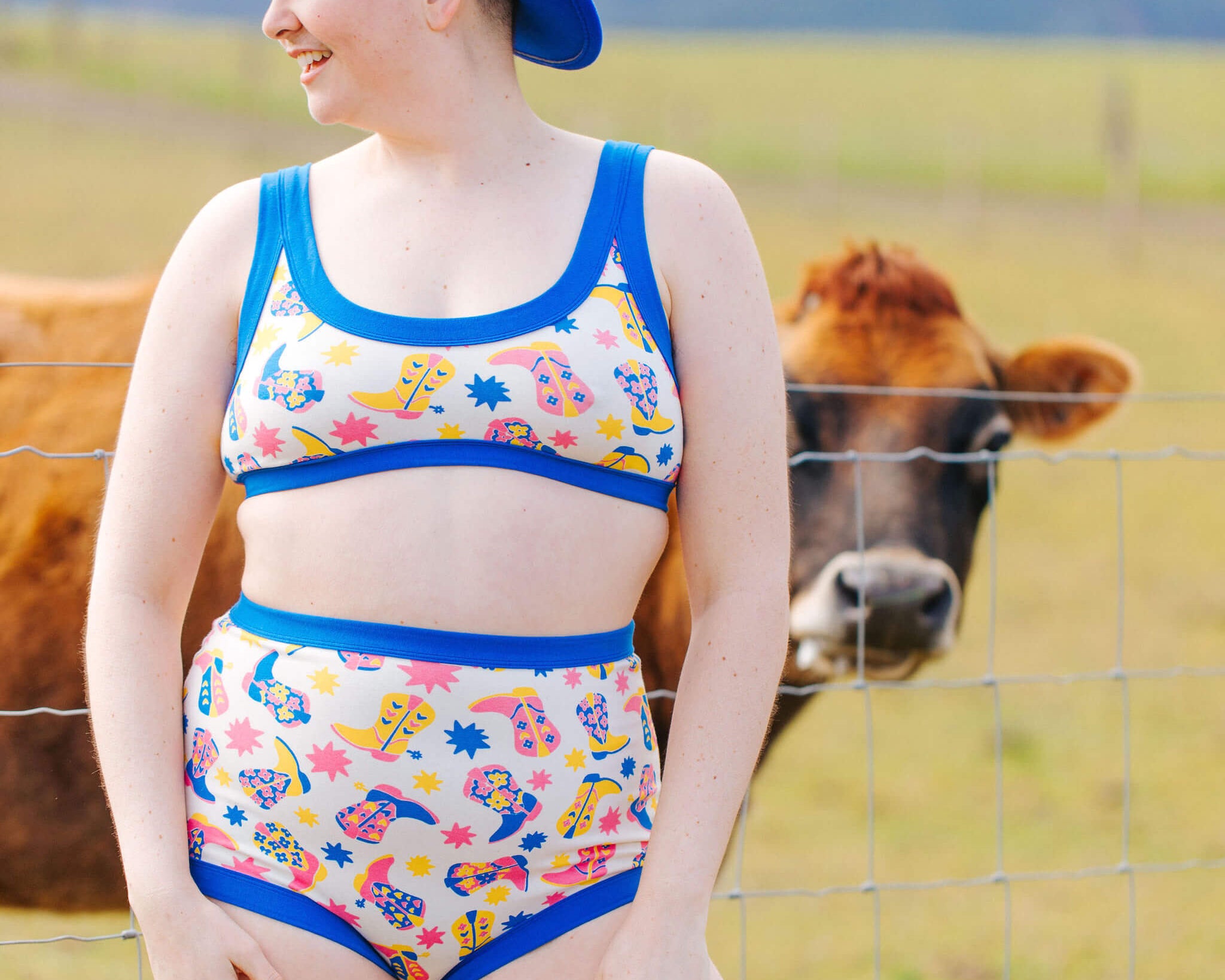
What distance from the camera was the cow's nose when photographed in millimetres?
3080

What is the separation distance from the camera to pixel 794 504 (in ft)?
10.7

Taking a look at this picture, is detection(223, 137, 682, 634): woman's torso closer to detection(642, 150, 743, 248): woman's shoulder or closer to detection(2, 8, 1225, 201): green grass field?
detection(642, 150, 743, 248): woman's shoulder

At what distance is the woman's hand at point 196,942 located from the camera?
1275 millimetres

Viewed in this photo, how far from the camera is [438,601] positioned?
131cm

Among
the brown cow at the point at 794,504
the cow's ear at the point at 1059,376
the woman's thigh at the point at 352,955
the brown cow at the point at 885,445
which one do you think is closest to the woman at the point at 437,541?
the woman's thigh at the point at 352,955

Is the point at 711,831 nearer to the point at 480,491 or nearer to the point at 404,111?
the point at 480,491

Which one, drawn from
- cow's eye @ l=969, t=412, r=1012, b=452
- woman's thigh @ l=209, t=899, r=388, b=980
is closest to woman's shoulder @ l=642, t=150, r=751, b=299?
woman's thigh @ l=209, t=899, r=388, b=980

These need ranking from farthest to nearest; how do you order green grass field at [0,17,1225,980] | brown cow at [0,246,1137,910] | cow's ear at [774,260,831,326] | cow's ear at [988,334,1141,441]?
green grass field at [0,17,1225,980]
cow's ear at [988,334,1141,441]
cow's ear at [774,260,831,326]
brown cow at [0,246,1137,910]

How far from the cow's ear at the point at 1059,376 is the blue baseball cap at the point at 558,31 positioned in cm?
243

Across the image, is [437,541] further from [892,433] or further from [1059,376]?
[1059,376]

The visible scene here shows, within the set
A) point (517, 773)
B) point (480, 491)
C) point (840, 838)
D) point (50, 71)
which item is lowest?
point (840, 838)

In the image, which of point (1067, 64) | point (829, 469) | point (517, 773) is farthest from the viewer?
point (1067, 64)

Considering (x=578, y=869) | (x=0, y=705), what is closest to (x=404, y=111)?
(x=578, y=869)

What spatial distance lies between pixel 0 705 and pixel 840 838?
121 inches
